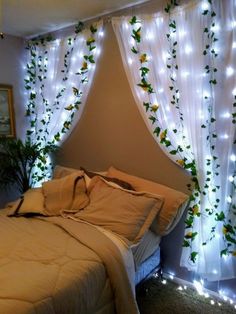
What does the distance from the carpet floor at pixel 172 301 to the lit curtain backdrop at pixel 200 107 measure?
0.70ft

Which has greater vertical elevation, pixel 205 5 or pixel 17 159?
pixel 205 5

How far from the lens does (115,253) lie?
1774 millimetres

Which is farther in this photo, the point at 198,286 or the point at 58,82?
the point at 58,82

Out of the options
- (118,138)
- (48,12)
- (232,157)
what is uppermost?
(48,12)

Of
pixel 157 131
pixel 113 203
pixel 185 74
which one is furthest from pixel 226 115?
pixel 113 203

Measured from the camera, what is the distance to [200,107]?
2.11m

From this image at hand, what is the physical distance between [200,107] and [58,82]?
1.77 meters

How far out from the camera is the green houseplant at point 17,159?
3.15 m

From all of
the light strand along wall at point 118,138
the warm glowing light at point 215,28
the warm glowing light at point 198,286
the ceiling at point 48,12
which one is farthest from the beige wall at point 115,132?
the warm glowing light at point 215,28

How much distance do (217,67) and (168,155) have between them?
79cm

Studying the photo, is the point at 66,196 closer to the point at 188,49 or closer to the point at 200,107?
the point at 200,107

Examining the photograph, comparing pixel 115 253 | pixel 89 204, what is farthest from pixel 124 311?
pixel 89 204

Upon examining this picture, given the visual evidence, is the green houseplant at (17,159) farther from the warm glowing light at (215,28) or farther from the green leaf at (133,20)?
the warm glowing light at (215,28)

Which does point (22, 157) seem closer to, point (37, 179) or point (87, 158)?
point (37, 179)
